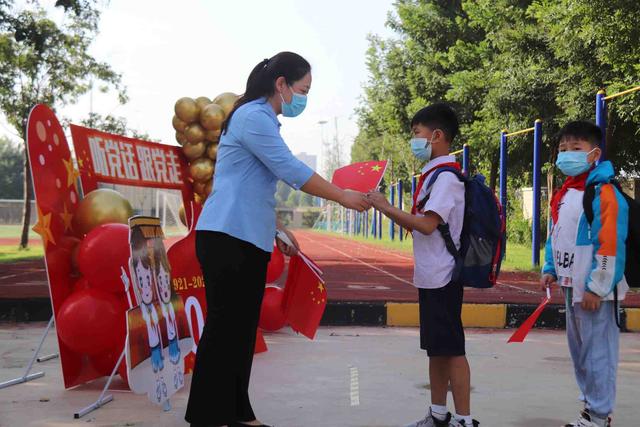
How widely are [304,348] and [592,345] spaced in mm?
3016

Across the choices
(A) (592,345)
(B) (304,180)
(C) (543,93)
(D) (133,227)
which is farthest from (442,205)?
(C) (543,93)

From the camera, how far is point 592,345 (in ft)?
11.6

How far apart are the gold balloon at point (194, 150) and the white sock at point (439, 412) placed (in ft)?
9.73

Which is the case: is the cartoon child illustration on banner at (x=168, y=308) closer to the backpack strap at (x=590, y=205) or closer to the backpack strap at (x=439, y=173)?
the backpack strap at (x=439, y=173)

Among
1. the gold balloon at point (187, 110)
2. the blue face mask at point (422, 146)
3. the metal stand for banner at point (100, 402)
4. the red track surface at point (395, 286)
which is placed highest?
the gold balloon at point (187, 110)

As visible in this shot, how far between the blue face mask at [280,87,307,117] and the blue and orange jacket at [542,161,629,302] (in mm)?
1424

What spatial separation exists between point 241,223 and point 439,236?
0.94 meters

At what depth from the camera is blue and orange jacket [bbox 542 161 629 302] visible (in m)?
3.41

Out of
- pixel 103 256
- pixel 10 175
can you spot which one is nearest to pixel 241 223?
pixel 103 256

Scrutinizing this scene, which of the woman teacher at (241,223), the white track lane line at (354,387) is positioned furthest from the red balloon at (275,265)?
the woman teacher at (241,223)

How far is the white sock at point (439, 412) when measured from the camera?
356 centimetres

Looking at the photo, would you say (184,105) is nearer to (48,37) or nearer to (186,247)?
(186,247)

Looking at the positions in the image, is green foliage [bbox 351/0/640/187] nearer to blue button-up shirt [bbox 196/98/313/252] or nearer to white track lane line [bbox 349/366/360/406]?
white track lane line [bbox 349/366/360/406]

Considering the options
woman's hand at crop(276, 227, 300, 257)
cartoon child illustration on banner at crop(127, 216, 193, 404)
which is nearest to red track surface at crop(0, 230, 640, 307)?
cartoon child illustration on banner at crop(127, 216, 193, 404)
